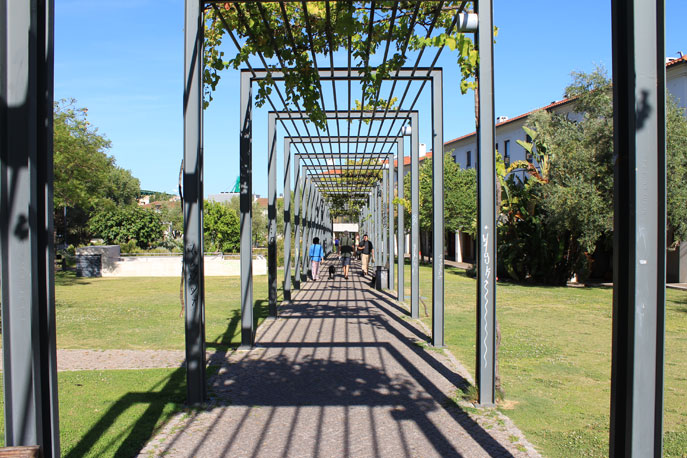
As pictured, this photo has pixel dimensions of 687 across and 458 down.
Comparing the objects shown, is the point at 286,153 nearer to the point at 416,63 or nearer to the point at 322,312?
the point at 322,312

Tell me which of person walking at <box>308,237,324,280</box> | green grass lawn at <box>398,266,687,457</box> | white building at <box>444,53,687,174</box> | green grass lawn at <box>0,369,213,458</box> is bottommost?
green grass lawn at <box>398,266,687,457</box>

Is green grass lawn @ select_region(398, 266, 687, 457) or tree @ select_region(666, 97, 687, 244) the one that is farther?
tree @ select_region(666, 97, 687, 244)

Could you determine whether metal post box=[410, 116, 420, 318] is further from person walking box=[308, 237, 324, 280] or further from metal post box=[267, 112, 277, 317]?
person walking box=[308, 237, 324, 280]

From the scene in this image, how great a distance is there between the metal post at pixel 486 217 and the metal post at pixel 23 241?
3883mm

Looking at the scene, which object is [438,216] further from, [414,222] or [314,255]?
[314,255]

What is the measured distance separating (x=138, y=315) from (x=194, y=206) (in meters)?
7.41

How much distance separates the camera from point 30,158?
8.98 ft

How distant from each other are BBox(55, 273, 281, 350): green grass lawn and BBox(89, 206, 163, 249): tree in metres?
26.0

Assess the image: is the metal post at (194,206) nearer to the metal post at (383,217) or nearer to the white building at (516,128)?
the metal post at (383,217)

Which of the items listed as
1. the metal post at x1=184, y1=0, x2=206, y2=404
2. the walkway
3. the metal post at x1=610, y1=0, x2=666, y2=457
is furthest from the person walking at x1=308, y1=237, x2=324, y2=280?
the metal post at x1=610, y1=0, x2=666, y2=457

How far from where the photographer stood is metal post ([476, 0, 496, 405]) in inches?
220

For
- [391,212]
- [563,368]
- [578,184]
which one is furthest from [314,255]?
[563,368]

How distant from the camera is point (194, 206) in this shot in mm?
5711

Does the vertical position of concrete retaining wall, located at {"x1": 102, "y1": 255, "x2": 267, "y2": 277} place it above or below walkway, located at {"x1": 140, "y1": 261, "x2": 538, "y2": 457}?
above
